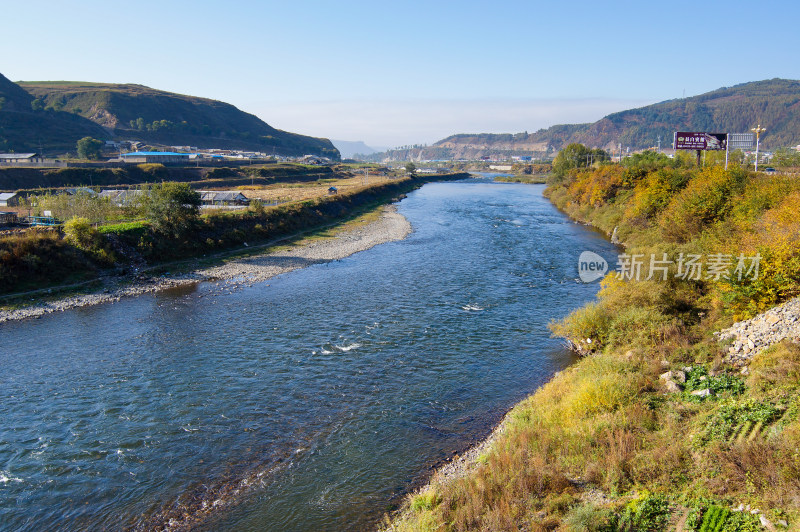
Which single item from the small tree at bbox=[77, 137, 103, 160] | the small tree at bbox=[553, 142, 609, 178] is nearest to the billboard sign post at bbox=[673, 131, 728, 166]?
the small tree at bbox=[553, 142, 609, 178]

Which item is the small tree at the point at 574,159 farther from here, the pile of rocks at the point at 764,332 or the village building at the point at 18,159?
the village building at the point at 18,159

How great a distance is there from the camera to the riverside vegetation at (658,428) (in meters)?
8.80

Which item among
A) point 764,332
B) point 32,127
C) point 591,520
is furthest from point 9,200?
point 32,127

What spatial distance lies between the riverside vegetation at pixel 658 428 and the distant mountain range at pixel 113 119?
120 meters

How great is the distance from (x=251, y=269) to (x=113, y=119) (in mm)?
141560

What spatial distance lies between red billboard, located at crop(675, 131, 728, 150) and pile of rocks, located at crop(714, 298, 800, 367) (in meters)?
44.4

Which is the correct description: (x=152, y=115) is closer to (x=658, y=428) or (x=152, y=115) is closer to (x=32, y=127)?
(x=32, y=127)

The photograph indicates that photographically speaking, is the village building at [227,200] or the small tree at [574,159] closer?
the village building at [227,200]

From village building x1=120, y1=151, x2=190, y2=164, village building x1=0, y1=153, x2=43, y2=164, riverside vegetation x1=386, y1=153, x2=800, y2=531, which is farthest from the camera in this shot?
village building x1=120, y1=151, x2=190, y2=164

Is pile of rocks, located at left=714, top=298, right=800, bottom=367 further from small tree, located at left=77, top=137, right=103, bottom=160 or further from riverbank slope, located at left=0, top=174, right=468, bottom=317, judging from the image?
small tree, located at left=77, top=137, right=103, bottom=160

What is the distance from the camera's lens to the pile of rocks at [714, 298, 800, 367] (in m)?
13.6

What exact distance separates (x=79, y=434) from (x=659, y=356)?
60.6 ft

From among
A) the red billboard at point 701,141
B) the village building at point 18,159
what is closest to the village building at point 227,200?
the village building at point 18,159

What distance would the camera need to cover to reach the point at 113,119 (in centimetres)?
14562
